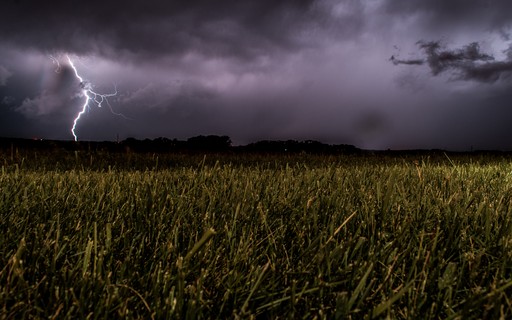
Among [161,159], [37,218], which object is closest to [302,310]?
[37,218]

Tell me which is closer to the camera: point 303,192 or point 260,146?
point 303,192

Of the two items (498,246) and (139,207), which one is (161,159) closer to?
(139,207)

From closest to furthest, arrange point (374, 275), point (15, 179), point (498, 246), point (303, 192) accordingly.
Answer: point (374, 275) < point (498, 246) < point (303, 192) < point (15, 179)

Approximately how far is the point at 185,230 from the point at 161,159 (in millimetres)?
6643

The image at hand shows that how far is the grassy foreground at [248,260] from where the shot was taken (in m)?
1.08

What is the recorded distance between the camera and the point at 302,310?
1167 millimetres

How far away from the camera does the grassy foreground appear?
3.55 ft

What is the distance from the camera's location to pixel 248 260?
4.80 ft

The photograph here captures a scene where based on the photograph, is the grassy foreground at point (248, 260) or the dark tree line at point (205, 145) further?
the dark tree line at point (205, 145)

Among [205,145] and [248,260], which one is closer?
[248,260]

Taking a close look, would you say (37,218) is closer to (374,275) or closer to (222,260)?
(222,260)

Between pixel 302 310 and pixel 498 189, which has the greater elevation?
pixel 498 189

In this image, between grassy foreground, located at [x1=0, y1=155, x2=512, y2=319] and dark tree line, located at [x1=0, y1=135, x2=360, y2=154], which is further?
dark tree line, located at [x1=0, y1=135, x2=360, y2=154]

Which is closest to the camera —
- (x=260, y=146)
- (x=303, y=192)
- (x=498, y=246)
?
(x=498, y=246)
